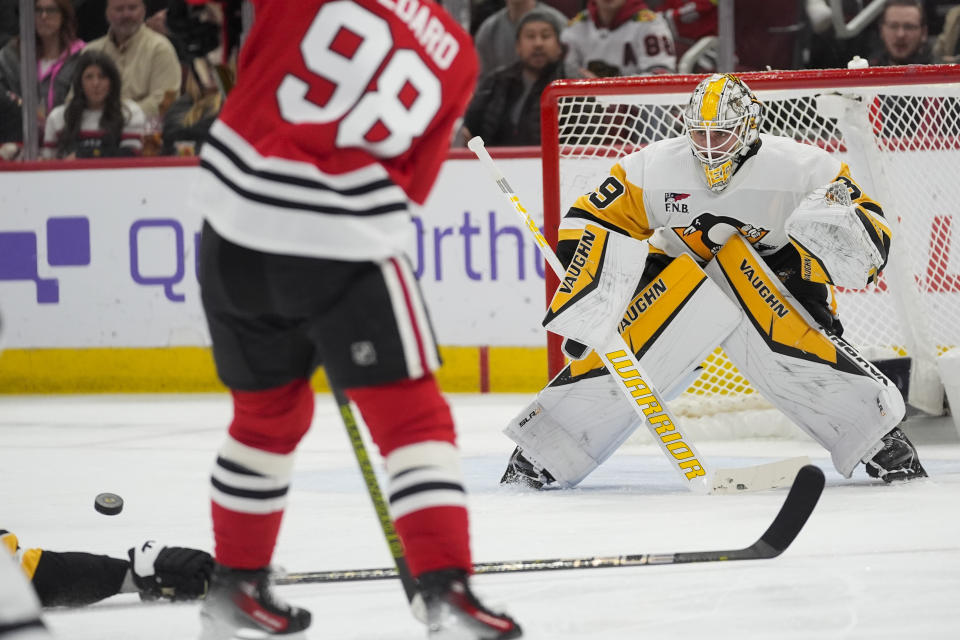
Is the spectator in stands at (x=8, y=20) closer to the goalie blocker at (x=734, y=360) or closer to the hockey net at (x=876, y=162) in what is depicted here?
the hockey net at (x=876, y=162)

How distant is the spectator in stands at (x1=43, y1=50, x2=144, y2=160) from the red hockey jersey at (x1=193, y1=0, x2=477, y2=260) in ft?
12.9

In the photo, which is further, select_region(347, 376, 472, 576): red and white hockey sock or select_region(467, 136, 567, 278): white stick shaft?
select_region(467, 136, 567, 278): white stick shaft

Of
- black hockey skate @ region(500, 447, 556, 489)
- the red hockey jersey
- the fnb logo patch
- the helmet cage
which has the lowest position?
black hockey skate @ region(500, 447, 556, 489)

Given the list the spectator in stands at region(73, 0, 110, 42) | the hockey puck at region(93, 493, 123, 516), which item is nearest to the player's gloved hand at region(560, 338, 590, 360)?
the hockey puck at region(93, 493, 123, 516)

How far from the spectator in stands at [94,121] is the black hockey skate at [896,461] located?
331cm

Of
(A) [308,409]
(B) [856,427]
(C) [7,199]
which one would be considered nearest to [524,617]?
(A) [308,409]

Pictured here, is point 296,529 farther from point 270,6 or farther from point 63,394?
point 63,394

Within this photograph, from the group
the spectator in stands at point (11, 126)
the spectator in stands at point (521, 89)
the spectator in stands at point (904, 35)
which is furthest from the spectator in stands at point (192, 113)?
the spectator in stands at point (904, 35)

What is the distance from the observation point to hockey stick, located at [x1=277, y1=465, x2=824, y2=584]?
2.18 metres

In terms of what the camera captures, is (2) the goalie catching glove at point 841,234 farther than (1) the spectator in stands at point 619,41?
No

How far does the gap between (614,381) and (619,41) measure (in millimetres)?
2361

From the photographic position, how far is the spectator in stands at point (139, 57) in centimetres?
559

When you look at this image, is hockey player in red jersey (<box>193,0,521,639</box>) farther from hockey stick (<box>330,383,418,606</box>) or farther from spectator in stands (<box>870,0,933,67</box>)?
spectator in stands (<box>870,0,933,67</box>)

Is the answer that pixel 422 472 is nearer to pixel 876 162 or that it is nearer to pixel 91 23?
pixel 876 162
